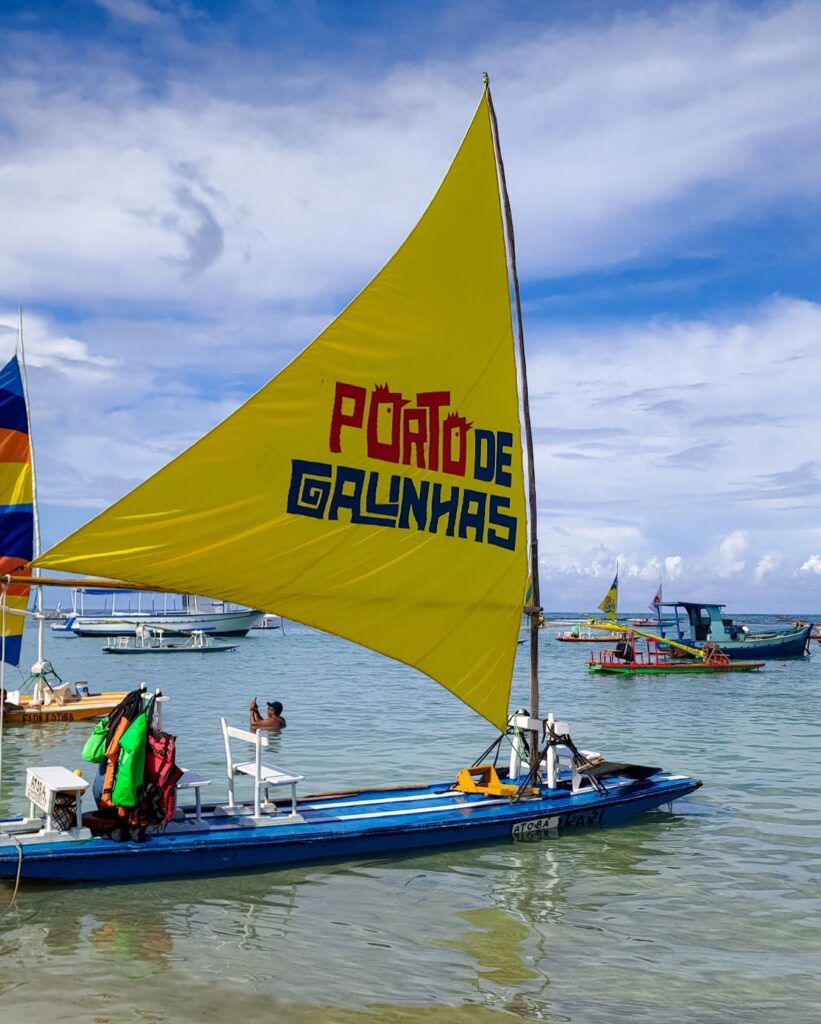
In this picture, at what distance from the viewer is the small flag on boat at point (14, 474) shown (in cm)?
2256

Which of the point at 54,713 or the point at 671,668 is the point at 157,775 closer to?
the point at 54,713

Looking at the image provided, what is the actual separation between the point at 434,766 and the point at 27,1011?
13540 millimetres

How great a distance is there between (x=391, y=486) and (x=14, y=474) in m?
14.6

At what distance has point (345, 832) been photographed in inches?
470

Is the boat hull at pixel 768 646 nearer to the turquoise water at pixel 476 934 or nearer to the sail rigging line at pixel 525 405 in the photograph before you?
the turquoise water at pixel 476 934

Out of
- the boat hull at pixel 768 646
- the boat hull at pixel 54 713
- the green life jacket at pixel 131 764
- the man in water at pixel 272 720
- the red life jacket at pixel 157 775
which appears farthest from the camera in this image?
the boat hull at pixel 768 646

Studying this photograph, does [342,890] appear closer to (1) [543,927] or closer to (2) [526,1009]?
(1) [543,927]

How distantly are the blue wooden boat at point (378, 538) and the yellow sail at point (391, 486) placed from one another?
0.02m

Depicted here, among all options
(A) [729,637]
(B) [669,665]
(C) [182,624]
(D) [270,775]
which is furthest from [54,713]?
(C) [182,624]

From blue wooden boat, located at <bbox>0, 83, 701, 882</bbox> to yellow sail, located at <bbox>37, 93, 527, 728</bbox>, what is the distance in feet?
0.08

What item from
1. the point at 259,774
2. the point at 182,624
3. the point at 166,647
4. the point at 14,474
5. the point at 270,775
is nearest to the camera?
the point at 259,774

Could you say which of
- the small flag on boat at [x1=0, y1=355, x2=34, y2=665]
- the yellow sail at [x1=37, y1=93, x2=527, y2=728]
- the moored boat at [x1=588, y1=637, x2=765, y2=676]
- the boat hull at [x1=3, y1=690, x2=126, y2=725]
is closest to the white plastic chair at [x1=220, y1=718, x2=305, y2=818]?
the yellow sail at [x1=37, y1=93, x2=527, y2=728]

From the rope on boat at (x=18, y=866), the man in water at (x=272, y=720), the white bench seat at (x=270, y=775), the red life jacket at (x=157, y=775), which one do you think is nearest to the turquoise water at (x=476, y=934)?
the rope on boat at (x=18, y=866)

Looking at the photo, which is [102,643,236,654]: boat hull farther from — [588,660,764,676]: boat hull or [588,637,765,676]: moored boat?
[588,660,764,676]: boat hull
